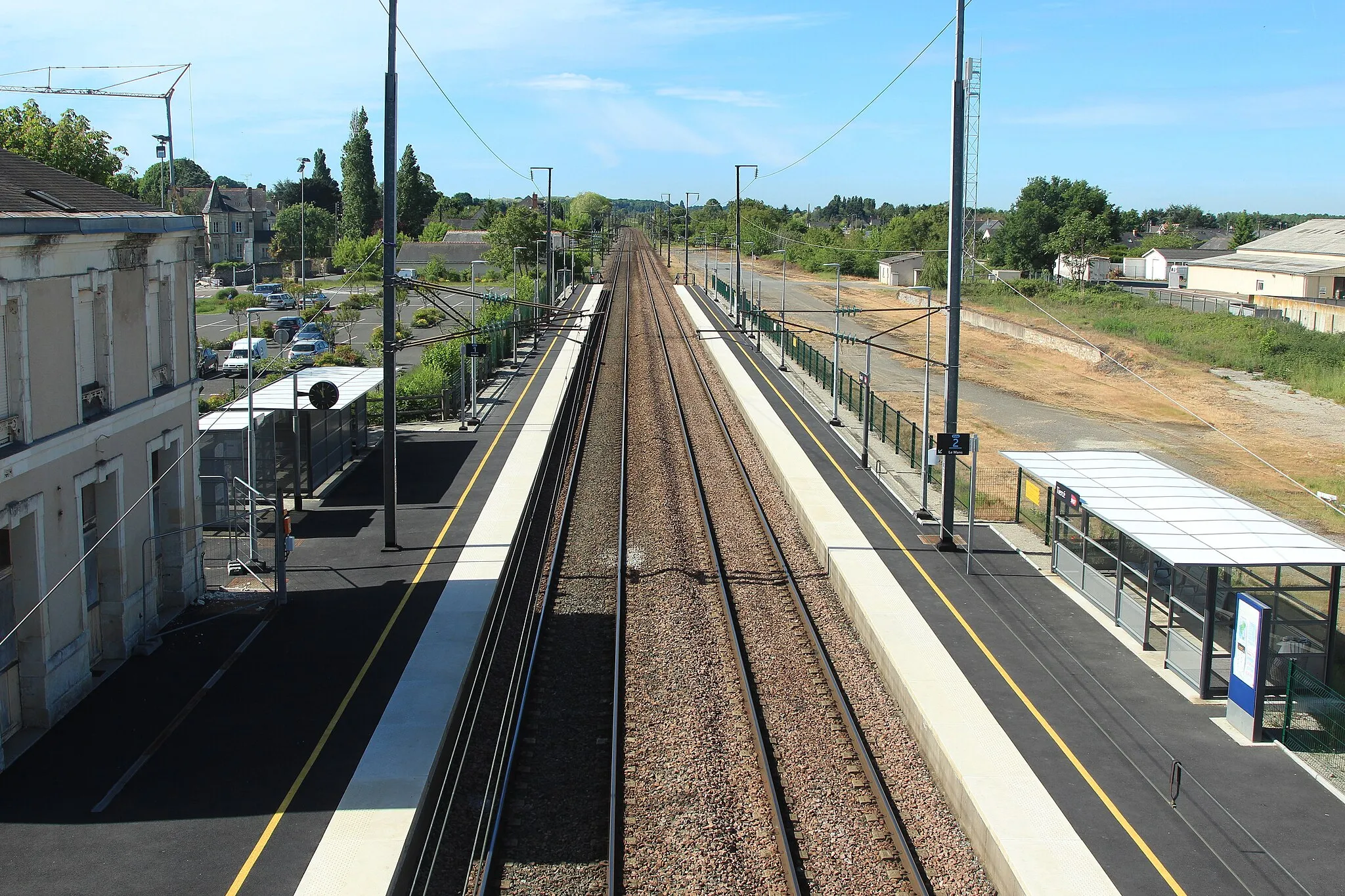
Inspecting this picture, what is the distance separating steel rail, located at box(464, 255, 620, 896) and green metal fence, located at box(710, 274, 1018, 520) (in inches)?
285

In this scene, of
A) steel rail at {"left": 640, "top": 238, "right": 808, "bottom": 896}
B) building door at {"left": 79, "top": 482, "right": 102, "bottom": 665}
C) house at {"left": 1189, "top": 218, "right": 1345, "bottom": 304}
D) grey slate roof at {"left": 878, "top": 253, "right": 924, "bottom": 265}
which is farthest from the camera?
grey slate roof at {"left": 878, "top": 253, "right": 924, "bottom": 265}

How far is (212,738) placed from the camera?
13.0 m

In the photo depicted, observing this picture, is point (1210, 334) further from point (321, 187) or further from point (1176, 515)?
point (321, 187)

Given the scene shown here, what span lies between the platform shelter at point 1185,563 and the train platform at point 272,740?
9.65 metres

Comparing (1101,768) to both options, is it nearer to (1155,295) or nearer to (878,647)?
(878,647)

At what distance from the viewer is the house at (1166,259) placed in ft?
337

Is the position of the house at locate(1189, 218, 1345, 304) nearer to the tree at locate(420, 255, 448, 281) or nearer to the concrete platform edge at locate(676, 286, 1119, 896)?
the tree at locate(420, 255, 448, 281)

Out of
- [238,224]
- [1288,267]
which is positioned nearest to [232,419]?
[1288,267]

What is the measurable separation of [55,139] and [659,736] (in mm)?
34976

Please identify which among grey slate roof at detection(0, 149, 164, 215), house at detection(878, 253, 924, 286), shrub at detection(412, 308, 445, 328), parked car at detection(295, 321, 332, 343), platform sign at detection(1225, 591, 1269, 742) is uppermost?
house at detection(878, 253, 924, 286)

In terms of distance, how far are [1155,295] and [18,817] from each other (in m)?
80.5

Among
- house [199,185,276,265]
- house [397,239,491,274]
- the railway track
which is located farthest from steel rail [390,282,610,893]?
house [397,239,491,274]

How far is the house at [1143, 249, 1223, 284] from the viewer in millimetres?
102719

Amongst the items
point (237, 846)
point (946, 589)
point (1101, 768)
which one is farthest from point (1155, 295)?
point (237, 846)
